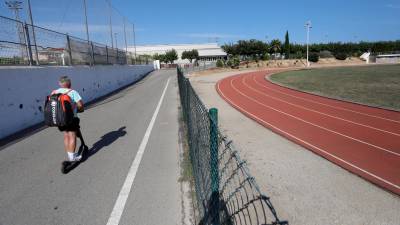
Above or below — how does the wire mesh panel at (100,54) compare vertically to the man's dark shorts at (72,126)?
above

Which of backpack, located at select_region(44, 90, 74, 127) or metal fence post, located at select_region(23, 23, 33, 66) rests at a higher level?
metal fence post, located at select_region(23, 23, 33, 66)

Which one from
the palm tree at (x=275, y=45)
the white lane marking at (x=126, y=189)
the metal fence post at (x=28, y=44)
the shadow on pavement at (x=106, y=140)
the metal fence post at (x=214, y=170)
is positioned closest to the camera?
the metal fence post at (x=214, y=170)

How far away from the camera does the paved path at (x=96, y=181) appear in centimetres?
454

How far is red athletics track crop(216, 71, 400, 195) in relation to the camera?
7085mm

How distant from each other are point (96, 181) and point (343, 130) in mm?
7862

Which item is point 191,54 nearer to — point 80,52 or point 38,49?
point 80,52

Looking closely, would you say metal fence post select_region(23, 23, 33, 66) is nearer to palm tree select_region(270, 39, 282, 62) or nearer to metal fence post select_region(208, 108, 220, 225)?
metal fence post select_region(208, 108, 220, 225)

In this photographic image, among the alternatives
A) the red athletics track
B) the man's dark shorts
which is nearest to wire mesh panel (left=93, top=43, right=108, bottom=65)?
the red athletics track

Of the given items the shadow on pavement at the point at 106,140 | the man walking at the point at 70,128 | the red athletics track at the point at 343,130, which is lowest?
the red athletics track at the point at 343,130

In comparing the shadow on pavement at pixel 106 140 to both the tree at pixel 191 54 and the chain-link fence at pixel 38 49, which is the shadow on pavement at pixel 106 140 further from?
the tree at pixel 191 54

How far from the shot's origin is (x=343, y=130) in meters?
10.5

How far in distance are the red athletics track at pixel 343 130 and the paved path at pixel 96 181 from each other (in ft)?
12.1

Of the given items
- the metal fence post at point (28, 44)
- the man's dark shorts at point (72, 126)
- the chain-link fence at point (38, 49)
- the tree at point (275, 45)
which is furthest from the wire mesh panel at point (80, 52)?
the tree at point (275, 45)

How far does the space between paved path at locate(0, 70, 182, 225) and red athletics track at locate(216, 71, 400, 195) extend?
12.1 feet
